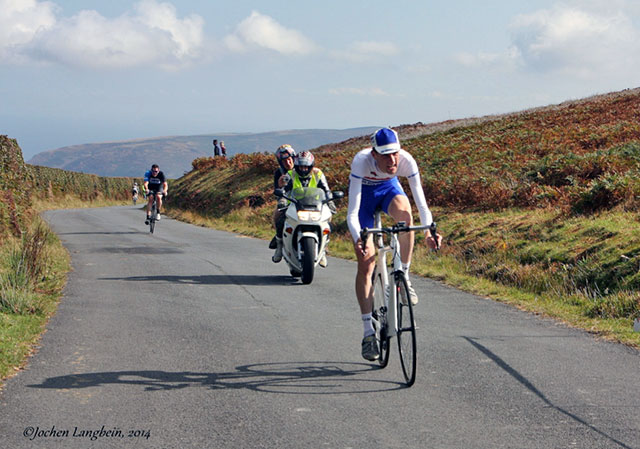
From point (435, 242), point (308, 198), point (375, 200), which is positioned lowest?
point (435, 242)

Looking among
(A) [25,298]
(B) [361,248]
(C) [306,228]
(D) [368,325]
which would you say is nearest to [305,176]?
(C) [306,228]

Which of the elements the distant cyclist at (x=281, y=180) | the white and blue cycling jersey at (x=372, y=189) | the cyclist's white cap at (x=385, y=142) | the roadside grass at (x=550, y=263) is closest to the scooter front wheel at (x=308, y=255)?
the distant cyclist at (x=281, y=180)

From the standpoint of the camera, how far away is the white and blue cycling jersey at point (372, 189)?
5.97m

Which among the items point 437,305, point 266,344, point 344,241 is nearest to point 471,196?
point 344,241

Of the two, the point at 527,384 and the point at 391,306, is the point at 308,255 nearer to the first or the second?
the point at 391,306

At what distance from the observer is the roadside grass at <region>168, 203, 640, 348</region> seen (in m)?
8.87

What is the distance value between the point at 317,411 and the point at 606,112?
1198 inches

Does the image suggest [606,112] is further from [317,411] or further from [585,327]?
[317,411]

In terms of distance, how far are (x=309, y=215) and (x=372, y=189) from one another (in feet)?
16.2

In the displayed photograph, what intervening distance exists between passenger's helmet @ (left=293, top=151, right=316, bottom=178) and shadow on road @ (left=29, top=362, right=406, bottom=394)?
18.9ft

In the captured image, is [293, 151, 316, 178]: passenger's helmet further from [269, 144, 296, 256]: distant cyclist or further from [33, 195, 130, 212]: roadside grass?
[33, 195, 130, 212]: roadside grass

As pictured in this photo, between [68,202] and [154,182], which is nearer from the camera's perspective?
[154,182]

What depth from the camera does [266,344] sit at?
23.8 ft

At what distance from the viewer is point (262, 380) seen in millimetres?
5891
